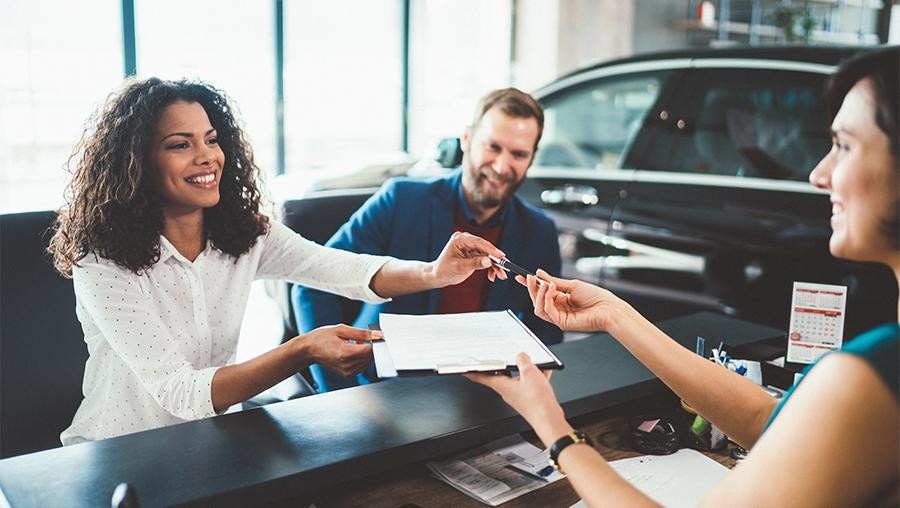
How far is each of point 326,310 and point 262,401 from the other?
1.36 ft

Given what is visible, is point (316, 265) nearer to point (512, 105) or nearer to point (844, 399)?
point (512, 105)

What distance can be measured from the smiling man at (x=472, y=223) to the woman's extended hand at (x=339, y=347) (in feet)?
2.34

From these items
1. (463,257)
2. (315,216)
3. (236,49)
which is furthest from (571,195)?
(236,49)

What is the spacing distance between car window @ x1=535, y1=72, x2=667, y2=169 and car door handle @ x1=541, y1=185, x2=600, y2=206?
0.53 feet

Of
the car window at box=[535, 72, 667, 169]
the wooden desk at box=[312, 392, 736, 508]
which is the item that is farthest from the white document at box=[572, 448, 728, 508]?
the car window at box=[535, 72, 667, 169]

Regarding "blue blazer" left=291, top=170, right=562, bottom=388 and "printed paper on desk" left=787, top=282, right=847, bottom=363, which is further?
"blue blazer" left=291, top=170, right=562, bottom=388

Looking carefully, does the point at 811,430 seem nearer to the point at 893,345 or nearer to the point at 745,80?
the point at 893,345

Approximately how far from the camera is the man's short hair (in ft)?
7.98

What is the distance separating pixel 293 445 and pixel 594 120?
2815 mm

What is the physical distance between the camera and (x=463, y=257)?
1798 mm

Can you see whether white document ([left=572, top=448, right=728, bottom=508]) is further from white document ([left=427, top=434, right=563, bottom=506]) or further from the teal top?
the teal top

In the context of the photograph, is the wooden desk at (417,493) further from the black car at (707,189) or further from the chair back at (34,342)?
the black car at (707,189)

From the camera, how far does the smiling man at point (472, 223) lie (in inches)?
91.0

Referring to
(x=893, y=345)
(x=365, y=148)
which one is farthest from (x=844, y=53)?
(x=365, y=148)
